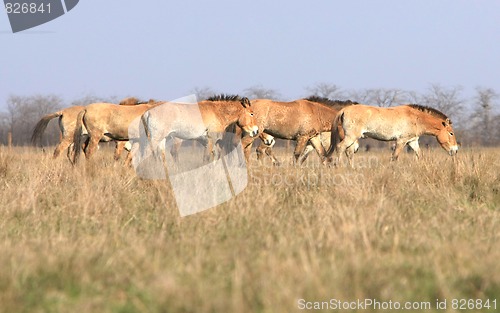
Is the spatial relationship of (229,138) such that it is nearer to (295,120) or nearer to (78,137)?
(295,120)

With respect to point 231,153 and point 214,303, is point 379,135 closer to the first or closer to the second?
point 231,153

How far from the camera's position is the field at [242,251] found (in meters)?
3.59

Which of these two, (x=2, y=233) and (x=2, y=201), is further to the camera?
(x=2, y=201)

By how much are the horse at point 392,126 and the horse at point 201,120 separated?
2405 millimetres

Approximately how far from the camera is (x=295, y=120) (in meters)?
16.4

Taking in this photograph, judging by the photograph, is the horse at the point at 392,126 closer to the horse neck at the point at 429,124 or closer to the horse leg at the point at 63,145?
the horse neck at the point at 429,124

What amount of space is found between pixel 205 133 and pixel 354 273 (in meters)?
12.2

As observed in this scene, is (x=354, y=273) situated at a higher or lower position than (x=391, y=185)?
higher

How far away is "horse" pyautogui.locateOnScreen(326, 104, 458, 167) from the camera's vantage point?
1669 centimetres

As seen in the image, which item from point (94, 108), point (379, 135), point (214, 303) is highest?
point (214, 303)

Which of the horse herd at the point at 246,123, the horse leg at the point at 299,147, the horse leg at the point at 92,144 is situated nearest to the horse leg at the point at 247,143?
the horse herd at the point at 246,123

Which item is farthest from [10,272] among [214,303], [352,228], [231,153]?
[231,153]

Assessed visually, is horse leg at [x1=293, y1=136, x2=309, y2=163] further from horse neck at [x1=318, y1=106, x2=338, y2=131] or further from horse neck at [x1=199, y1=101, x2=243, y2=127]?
horse neck at [x1=199, y1=101, x2=243, y2=127]

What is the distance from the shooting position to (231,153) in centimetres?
1541
